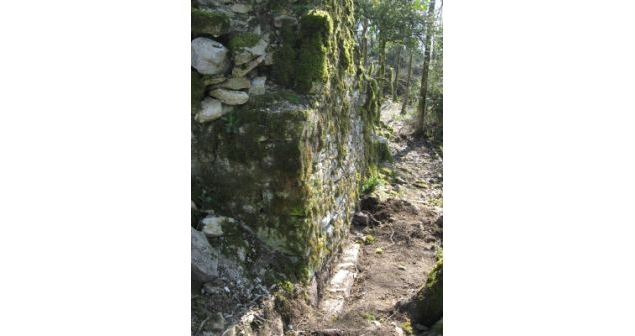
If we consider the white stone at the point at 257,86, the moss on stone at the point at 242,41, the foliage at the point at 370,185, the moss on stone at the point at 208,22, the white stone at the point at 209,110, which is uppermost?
the moss on stone at the point at 208,22

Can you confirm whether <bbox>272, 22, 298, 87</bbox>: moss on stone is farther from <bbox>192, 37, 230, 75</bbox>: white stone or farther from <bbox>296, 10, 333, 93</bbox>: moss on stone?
<bbox>192, 37, 230, 75</bbox>: white stone

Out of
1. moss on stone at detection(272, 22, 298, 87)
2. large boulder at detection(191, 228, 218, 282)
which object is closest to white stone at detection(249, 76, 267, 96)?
moss on stone at detection(272, 22, 298, 87)

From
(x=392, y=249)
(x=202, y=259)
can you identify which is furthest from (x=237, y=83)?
(x=392, y=249)

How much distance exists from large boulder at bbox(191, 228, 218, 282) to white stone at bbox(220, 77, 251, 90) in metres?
1.46

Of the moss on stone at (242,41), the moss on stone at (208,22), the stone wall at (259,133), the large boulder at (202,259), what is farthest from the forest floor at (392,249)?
the moss on stone at (208,22)

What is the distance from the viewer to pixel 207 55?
4223mm

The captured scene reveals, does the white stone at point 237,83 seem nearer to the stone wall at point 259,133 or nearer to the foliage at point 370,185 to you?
the stone wall at point 259,133

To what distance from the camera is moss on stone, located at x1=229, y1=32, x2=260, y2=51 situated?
4.41m

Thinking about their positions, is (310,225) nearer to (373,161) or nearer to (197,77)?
(197,77)

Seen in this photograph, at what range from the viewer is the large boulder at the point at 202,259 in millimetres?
3565

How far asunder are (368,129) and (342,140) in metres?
2.83

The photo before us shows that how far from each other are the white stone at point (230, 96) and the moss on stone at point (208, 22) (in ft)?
1.81

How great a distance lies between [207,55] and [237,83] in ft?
1.31
